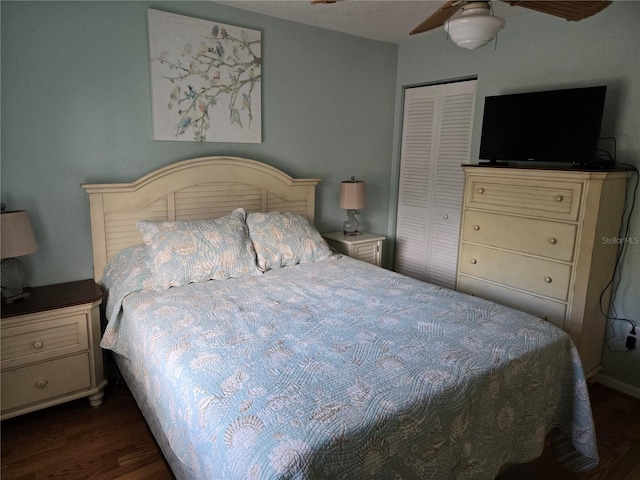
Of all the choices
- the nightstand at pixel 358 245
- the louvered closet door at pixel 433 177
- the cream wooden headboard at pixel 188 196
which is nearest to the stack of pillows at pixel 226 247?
the cream wooden headboard at pixel 188 196

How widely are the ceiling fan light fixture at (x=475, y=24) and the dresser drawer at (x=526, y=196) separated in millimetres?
1209

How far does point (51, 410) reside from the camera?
2.28 m

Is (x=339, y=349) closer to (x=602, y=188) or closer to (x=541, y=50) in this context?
(x=602, y=188)

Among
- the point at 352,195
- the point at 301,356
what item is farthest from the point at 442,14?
the point at 352,195

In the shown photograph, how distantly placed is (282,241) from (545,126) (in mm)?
1783

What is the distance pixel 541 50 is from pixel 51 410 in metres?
3.70

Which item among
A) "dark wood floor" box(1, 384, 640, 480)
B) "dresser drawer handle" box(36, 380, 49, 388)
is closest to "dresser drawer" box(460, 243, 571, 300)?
"dark wood floor" box(1, 384, 640, 480)

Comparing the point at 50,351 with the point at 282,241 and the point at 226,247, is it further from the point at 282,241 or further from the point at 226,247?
the point at 282,241

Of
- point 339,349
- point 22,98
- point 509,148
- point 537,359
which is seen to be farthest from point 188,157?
point 537,359

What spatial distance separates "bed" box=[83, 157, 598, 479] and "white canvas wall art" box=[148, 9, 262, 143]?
26cm

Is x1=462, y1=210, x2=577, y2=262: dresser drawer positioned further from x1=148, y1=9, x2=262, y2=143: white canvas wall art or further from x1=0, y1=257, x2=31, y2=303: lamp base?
x1=0, y1=257, x2=31, y2=303: lamp base

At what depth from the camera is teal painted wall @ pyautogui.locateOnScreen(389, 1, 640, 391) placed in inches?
98.0

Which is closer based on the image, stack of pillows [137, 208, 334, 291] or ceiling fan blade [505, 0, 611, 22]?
ceiling fan blade [505, 0, 611, 22]

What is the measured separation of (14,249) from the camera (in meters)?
2.06
